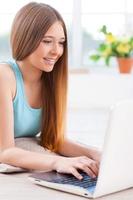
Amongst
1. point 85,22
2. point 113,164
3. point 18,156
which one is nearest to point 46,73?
point 18,156

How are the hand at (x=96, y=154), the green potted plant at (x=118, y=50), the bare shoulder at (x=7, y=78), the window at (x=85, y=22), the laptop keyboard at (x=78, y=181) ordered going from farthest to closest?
the window at (x=85, y=22)
the green potted plant at (x=118, y=50)
the bare shoulder at (x=7, y=78)
the hand at (x=96, y=154)
the laptop keyboard at (x=78, y=181)

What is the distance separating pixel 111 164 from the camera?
1.26 m

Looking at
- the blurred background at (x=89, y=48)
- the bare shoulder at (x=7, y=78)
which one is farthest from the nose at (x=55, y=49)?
the blurred background at (x=89, y=48)

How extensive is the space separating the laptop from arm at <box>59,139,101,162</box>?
1.17ft

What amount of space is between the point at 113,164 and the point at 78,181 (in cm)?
15

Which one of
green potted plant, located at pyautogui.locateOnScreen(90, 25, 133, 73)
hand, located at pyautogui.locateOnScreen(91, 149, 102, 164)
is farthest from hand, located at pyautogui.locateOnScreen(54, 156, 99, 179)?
green potted plant, located at pyautogui.locateOnScreen(90, 25, 133, 73)

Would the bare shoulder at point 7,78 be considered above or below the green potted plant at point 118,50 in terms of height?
above

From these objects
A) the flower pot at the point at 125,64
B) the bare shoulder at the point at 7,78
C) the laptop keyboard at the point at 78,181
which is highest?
the bare shoulder at the point at 7,78

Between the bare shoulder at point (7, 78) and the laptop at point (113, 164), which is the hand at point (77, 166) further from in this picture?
the bare shoulder at point (7, 78)

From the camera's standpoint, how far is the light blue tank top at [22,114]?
1.91 meters

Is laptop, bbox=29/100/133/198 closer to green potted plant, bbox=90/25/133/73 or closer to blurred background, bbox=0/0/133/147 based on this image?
blurred background, bbox=0/0/133/147

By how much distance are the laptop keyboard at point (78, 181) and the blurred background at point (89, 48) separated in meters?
3.21

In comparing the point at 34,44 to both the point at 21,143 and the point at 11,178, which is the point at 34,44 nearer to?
the point at 21,143

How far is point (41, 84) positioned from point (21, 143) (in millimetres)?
267
